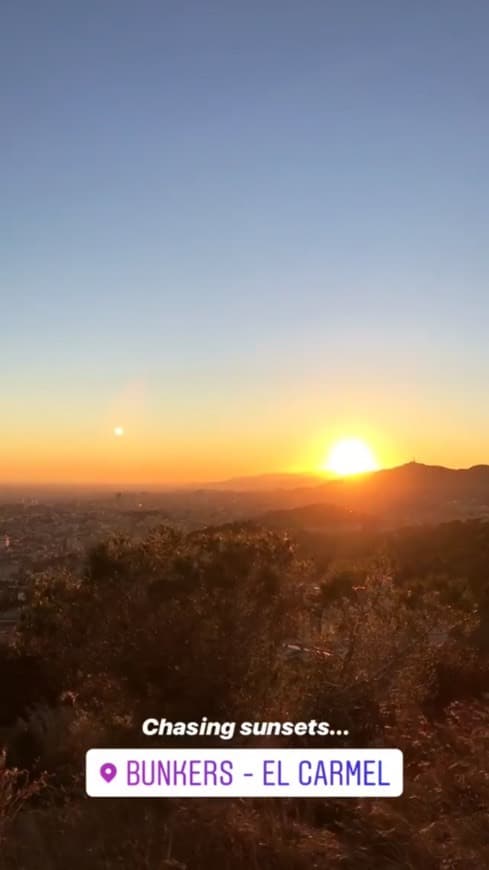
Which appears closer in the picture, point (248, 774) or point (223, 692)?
point (248, 774)

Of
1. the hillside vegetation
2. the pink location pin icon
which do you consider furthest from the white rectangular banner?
the hillside vegetation

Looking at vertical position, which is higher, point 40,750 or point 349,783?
point 349,783

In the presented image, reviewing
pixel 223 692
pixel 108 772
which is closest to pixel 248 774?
pixel 108 772

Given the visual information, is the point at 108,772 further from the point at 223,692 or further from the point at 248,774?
the point at 223,692

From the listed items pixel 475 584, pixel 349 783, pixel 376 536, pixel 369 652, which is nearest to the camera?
pixel 349 783

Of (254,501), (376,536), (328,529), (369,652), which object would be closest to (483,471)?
(254,501)

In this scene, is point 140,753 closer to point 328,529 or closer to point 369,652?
point 369,652

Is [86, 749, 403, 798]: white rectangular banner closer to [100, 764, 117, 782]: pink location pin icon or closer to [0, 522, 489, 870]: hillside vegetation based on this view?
→ [100, 764, 117, 782]: pink location pin icon

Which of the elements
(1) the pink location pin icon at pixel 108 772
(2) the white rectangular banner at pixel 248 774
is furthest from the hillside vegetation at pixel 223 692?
(1) the pink location pin icon at pixel 108 772
